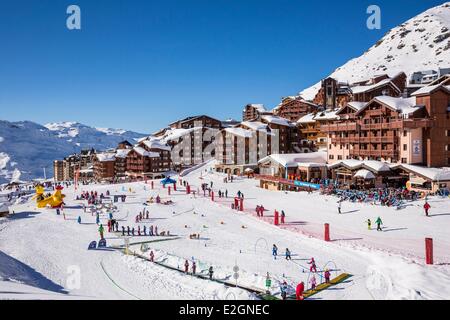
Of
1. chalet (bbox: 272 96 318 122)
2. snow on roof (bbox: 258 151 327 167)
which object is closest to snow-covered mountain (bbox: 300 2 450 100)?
chalet (bbox: 272 96 318 122)

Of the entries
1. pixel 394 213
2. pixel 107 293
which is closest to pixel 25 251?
pixel 107 293

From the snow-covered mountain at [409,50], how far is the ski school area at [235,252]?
4059 inches

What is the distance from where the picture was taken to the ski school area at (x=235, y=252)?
1573 centimetres

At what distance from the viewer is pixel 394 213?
2938cm

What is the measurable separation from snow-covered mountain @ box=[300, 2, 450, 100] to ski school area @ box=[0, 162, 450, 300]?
10310 centimetres

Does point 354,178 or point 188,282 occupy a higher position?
point 354,178

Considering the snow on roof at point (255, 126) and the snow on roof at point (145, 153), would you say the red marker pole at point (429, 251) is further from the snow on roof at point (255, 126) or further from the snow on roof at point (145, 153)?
the snow on roof at point (145, 153)

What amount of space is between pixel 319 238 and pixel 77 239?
19228 millimetres

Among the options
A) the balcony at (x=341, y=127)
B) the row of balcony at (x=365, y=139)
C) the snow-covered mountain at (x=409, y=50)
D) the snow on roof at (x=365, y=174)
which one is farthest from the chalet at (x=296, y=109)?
the snow on roof at (x=365, y=174)

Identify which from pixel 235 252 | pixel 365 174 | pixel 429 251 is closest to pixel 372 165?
pixel 365 174
